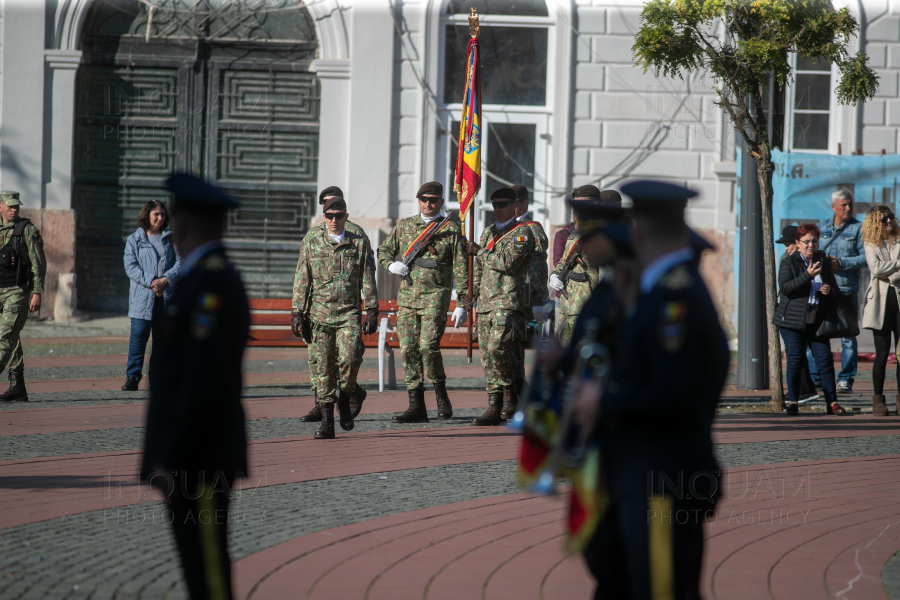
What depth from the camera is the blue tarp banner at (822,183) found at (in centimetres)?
1413

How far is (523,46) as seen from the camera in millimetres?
16750

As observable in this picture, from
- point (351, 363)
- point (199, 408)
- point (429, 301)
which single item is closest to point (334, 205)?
point (351, 363)

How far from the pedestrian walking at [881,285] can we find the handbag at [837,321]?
22 cm

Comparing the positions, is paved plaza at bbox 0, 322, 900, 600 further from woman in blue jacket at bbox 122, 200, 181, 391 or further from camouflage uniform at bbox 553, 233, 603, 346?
woman in blue jacket at bbox 122, 200, 181, 391

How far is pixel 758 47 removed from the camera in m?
9.31

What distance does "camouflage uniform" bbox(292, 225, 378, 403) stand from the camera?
8164mm

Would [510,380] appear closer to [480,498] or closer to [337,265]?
[337,265]

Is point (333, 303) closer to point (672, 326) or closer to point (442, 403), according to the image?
point (442, 403)

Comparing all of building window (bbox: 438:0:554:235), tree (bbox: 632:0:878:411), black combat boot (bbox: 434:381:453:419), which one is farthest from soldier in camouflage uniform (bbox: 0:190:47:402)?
building window (bbox: 438:0:554:235)

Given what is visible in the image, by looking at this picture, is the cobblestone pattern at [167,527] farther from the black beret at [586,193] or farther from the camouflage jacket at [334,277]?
the black beret at [586,193]

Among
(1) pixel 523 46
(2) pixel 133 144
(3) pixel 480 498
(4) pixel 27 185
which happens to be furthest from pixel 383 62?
(3) pixel 480 498

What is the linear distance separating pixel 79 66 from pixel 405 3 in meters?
5.23

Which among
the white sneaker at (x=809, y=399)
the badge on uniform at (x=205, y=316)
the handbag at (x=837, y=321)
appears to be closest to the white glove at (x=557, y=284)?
the handbag at (x=837, y=321)

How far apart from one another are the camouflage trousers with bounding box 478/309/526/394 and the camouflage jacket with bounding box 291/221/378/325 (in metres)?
1.13
